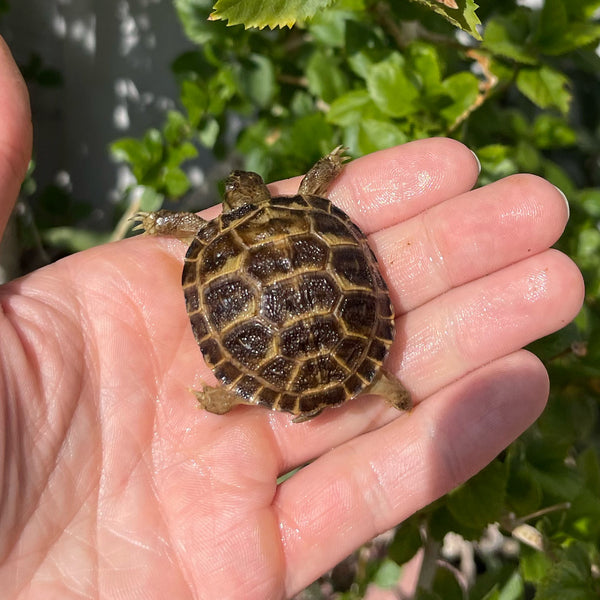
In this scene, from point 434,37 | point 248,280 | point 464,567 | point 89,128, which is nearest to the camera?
point 248,280

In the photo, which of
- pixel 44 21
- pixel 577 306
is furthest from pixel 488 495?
pixel 44 21

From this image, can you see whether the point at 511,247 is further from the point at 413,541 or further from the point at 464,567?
the point at 464,567

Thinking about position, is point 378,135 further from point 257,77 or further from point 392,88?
point 257,77

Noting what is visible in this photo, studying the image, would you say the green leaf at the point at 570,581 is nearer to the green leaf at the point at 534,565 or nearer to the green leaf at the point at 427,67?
the green leaf at the point at 534,565

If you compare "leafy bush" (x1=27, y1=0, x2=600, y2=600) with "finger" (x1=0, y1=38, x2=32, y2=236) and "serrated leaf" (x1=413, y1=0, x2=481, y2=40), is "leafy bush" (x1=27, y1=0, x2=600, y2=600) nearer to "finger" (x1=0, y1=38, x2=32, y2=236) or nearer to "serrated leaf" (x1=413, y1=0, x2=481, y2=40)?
"finger" (x1=0, y1=38, x2=32, y2=236)

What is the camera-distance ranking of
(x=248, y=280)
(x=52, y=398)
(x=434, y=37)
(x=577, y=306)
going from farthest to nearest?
(x=434, y=37)
(x=577, y=306)
(x=248, y=280)
(x=52, y=398)

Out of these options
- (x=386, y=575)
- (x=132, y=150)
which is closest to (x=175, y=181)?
(x=132, y=150)

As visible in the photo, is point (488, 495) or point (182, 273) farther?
point (182, 273)
